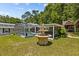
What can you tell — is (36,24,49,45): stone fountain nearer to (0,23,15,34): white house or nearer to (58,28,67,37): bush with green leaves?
(58,28,67,37): bush with green leaves

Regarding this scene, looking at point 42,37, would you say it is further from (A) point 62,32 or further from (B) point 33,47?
(A) point 62,32

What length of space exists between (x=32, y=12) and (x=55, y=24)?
43 cm

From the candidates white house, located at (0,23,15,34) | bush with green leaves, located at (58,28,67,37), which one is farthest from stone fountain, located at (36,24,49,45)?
white house, located at (0,23,15,34)

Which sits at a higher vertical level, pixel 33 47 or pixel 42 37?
pixel 42 37

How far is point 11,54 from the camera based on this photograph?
330 inches

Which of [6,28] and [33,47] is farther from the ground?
[6,28]

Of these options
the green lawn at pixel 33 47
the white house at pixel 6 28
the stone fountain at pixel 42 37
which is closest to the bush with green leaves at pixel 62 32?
the green lawn at pixel 33 47

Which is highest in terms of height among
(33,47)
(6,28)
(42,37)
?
(6,28)

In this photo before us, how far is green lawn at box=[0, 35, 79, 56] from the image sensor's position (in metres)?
8.38

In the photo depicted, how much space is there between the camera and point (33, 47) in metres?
8.43

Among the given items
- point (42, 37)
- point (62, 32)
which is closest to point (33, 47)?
point (42, 37)

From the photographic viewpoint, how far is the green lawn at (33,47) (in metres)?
8.38

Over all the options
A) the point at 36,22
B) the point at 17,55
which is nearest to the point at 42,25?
the point at 36,22

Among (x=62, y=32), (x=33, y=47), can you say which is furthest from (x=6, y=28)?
(x=62, y=32)
